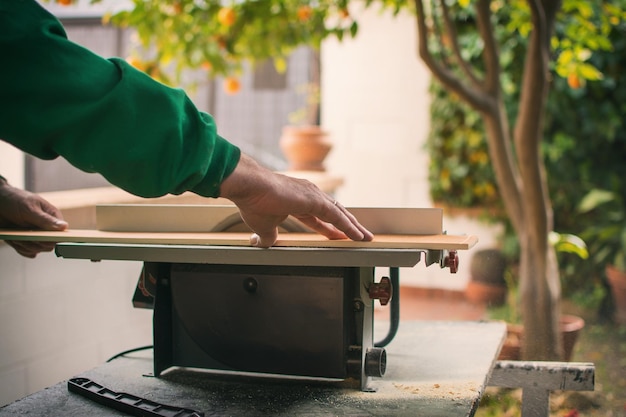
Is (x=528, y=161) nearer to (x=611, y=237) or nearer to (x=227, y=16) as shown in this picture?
Result: (x=227, y=16)

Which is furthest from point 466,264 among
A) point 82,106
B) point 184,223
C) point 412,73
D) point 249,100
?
point 82,106

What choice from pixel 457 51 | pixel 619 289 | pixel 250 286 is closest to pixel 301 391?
pixel 250 286

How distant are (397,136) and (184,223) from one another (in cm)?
477

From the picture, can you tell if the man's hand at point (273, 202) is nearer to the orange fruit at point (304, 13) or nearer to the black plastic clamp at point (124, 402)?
the black plastic clamp at point (124, 402)

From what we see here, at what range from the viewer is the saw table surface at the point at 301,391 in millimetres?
1104

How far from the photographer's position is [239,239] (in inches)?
43.7

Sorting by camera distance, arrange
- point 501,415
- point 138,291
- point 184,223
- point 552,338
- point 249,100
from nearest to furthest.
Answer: point 184,223 → point 138,291 → point 552,338 → point 501,415 → point 249,100

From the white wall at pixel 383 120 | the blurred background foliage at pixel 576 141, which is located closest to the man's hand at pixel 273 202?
the blurred background foliage at pixel 576 141

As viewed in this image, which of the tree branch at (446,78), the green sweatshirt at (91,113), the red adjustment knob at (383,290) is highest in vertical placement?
the tree branch at (446,78)

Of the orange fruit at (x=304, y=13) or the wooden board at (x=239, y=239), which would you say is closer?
the wooden board at (x=239, y=239)

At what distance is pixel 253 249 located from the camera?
1.07 m

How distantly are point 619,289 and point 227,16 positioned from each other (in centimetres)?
315

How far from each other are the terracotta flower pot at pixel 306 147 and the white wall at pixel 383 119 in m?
1.78

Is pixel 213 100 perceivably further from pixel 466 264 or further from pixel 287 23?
pixel 287 23
